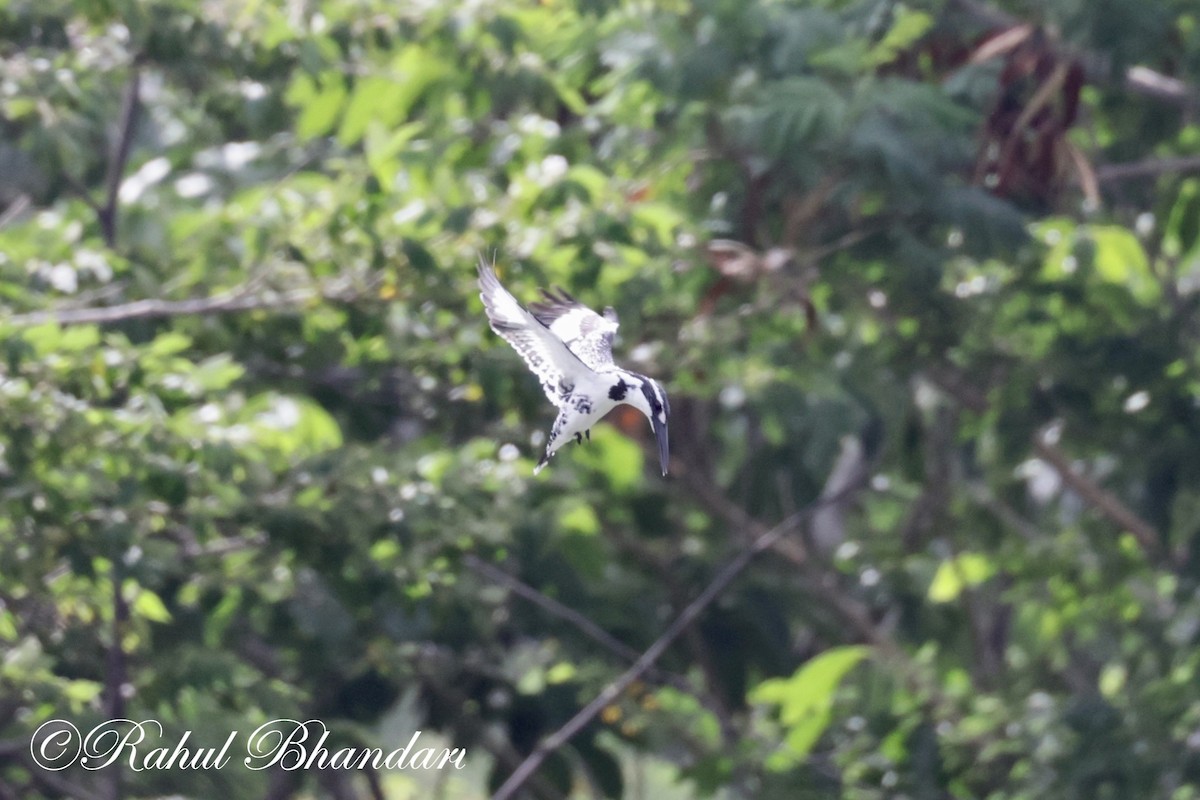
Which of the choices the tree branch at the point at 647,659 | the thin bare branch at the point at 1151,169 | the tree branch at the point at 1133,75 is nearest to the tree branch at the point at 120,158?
the tree branch at the point at 647,659

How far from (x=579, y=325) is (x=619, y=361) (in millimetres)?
1225

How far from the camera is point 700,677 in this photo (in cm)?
782

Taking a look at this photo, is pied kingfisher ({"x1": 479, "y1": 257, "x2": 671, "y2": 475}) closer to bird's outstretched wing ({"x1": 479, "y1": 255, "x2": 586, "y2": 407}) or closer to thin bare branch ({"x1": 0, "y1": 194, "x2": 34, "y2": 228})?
bird's outstretched wing ({"x1": 479, "y1": 255, "x2": 586, "y2": 407})

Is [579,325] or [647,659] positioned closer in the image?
[579,325]

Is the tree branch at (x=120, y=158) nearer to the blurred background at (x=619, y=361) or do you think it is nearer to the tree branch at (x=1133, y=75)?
the blurred background at (x=619, y=361)

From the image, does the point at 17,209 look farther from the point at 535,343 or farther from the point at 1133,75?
the point at 1133,75

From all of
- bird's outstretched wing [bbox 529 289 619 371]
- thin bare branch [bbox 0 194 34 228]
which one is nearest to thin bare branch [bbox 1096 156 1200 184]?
bird's outstretched wing [bbox 529 289 619 371]

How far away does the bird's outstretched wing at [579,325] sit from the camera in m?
4.12

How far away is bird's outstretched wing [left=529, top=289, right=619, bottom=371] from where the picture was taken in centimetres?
412

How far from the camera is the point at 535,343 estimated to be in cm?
374

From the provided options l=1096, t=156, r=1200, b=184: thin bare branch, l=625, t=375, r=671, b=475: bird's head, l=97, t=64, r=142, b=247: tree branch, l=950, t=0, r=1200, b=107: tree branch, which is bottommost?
l=1096, t=156, r=1200, b=184: thin bare branch

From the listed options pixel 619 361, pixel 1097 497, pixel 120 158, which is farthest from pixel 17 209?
pixel 1097 497

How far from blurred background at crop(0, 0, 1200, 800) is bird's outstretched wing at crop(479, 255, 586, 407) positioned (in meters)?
1.11

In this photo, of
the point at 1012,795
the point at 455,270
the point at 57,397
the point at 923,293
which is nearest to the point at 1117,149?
the point at 923,293
